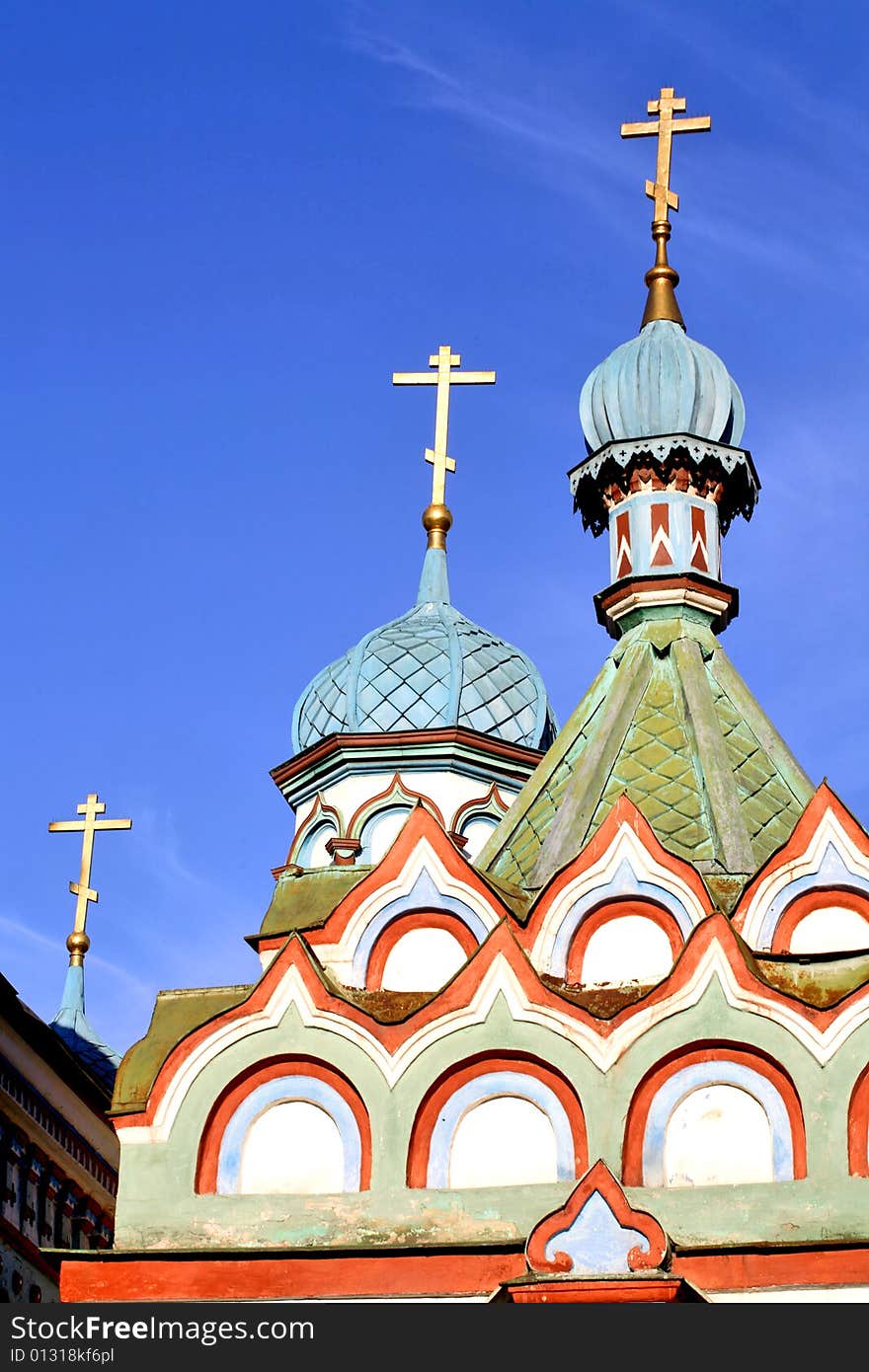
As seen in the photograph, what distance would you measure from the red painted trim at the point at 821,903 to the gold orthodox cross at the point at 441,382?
621 centimetres

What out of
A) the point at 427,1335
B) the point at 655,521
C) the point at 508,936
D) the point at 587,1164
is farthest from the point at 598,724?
the point at 427,1335

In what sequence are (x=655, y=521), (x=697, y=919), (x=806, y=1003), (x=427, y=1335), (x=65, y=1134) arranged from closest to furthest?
(x=427, y=1335) < (x=806, y=1003) < (x=697, y=919) < (x=655, y=521) < (x=65, y=1134)

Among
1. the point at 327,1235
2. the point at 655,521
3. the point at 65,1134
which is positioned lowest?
the point at 327,1235

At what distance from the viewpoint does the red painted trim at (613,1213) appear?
11.3 meters

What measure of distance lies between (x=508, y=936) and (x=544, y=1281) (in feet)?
6.51

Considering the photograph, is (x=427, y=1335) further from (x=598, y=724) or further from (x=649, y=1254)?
(x=598, y=724)

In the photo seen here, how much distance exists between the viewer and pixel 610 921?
44.5 ft

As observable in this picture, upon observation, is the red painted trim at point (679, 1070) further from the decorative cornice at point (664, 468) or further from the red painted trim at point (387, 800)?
the red painted trim at point (387, 800)

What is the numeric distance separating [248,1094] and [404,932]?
1.53m

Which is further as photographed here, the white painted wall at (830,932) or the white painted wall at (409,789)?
the white painted wall at (409,789)

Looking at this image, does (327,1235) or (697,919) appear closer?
(327,1235)

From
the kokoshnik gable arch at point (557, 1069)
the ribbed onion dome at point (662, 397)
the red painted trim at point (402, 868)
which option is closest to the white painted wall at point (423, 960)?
the kokoshnik gable arch at point (557, 1069)

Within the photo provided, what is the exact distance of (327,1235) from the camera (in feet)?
40.1

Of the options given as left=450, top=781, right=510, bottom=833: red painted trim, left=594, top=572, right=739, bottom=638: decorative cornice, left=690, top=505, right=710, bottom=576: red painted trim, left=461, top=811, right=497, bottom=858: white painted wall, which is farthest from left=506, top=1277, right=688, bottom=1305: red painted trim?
left=450, top=781, right=510, bottom=833: red painted trim
